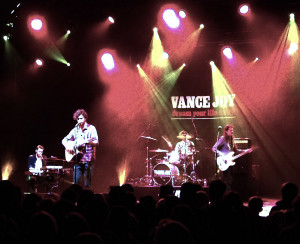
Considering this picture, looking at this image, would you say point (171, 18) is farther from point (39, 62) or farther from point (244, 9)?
point (39, 62)

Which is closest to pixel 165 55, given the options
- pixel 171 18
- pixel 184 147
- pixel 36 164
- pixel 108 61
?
pixel 108 61

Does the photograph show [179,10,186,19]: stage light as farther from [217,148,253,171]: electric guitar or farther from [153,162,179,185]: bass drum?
[153,162,179,185]: bass drum

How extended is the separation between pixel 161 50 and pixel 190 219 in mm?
10967

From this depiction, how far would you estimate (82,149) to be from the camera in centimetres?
926

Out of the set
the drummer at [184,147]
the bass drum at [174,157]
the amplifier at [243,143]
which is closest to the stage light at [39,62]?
the drummer at [184,147]

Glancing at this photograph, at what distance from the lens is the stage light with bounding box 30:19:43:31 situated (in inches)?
466

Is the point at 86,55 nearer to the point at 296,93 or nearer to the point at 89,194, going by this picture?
the point at 296,93

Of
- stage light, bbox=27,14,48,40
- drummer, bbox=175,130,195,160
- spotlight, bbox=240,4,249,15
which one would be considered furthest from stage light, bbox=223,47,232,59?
stage light, bbox=27,14,48,40

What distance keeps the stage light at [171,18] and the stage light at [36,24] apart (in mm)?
3749

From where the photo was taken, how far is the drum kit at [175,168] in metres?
13.7

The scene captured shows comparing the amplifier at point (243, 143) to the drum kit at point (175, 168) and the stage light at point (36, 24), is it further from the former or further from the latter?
the stage light at point (36, 24)

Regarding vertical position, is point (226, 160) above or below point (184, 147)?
below

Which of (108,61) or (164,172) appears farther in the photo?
(108,61)

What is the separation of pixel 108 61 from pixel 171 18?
321 centimetres
